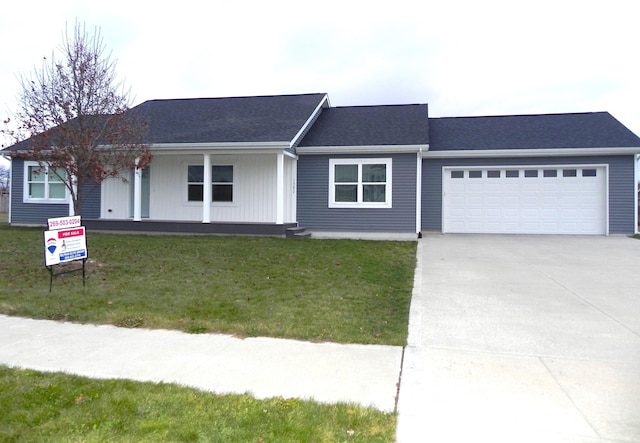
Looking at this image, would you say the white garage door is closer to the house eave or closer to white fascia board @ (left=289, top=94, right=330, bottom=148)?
white fascia board @ (left=289, top=94, right=330, bottom=148)

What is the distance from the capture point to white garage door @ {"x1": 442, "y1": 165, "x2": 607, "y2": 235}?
16.1 meters

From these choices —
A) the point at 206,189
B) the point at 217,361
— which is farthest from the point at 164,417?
the point at 206,189

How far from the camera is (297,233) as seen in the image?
14.8 metres

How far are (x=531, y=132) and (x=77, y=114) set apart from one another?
1481 centimetres

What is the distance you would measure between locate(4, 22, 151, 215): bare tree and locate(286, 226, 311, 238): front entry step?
6193mm

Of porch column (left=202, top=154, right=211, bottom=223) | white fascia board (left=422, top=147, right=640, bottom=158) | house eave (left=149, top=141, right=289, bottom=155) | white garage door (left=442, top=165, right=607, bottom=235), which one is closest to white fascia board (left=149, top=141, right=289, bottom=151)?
house eave (left=149, top=141, right=289, bottom=155)

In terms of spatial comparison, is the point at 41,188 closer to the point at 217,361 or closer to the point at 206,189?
the point at 206,189

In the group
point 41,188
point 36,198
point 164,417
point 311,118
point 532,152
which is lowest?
point 164,417

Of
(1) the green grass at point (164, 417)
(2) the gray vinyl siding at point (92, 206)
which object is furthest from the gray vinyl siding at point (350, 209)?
(1) the green grass at point (164, 417)

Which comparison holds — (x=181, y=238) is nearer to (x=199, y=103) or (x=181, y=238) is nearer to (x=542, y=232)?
(x=199, y=103)

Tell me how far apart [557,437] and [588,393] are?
2.81 ft

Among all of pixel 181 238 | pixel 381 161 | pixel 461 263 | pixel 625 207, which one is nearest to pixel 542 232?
pixel 625 207

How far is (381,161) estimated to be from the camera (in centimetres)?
1525

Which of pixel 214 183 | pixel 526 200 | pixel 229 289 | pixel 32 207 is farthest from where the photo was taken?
pixel 32 207
